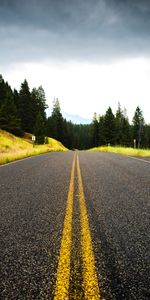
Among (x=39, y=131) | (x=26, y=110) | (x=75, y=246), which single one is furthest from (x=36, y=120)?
(x=75, y=246)

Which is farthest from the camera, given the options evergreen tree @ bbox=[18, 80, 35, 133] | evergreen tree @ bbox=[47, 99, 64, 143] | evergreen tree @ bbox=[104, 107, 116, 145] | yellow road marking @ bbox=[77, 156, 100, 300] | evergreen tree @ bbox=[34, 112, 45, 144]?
evergreen tree @ bbox=[47, 99, 64, 143]

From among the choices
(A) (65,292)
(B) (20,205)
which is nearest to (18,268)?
(A) (65,292)

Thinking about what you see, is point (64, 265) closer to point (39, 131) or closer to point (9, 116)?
point (9, 116)

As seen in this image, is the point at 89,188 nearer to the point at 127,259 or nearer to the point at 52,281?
the point at 127,259

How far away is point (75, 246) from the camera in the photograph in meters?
2.60

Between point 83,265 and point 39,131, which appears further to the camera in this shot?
point 39,131

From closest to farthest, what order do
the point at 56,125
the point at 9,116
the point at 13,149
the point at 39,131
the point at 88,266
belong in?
the point at 88,266 < the point at 13,149 < the point at 9,116 < the point at 39,131 < the point at 56,125

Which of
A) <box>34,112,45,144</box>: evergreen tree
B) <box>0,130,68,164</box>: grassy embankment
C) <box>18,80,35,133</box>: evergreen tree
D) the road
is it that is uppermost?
<box>18,80,35,133</box>: evergreen tree

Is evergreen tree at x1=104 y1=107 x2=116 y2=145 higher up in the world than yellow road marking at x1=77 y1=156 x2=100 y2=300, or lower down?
higher up

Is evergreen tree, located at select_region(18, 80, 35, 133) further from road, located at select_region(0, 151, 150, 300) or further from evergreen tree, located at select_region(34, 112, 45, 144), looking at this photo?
road, located at select_region(0, 151, 150, 300)

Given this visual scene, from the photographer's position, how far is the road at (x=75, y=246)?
1.86 m

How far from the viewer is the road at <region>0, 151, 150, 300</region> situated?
1861mm

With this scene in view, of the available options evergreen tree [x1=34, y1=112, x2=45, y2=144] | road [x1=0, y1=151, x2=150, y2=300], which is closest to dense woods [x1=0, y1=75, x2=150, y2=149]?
evergreen tree [x1=34, y1=112, x2=45, y2=144]

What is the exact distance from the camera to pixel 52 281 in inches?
76.8
